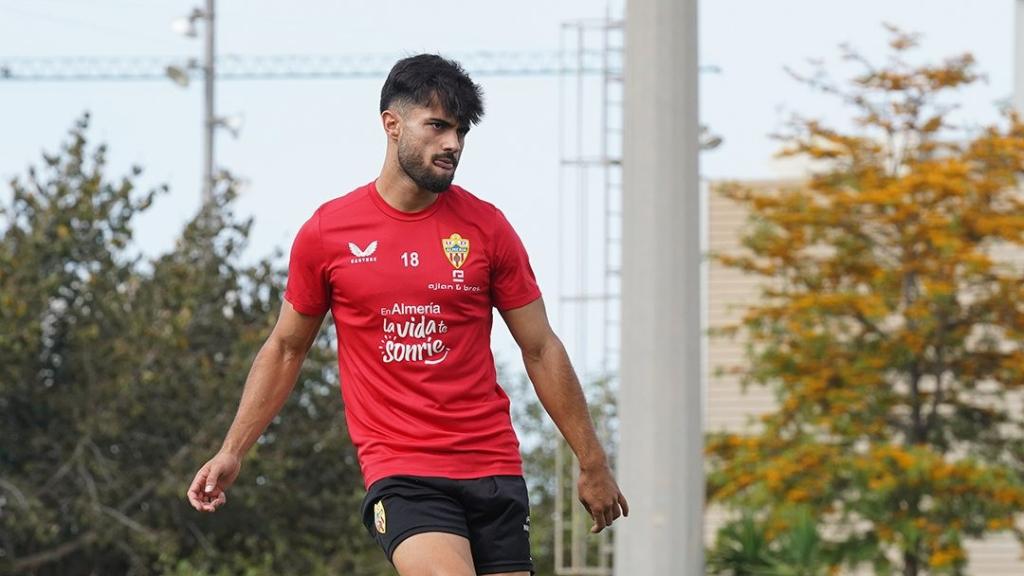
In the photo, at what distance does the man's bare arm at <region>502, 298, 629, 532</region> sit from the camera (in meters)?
5.84

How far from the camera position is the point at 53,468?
814 inches

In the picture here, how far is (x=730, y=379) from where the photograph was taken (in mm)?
35594

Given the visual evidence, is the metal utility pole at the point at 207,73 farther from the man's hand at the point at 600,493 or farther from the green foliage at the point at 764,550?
the man's hand at the point at 600,493

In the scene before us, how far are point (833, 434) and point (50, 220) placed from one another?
8.77 metres

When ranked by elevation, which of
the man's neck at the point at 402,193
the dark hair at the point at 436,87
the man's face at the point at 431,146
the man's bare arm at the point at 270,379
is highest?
the dark hair at the point at 436,87

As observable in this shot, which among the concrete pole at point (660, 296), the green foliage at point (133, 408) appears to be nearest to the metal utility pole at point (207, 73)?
the green foliage at point (133, 408)

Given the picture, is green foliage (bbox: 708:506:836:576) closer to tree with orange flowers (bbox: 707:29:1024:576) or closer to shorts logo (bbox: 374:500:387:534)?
tree with orange flowers (bbox: 707:29:1024:576)

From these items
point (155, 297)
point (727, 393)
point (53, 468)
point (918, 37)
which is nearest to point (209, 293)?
point (155, 297)

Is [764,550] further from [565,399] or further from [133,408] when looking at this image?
[565,399]

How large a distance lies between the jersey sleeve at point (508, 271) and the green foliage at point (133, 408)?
47.0ft

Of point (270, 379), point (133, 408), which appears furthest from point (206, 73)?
point (270, 379)

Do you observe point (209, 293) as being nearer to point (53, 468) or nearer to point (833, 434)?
point (53, 468)

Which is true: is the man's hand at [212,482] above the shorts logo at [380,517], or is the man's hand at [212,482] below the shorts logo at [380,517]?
above

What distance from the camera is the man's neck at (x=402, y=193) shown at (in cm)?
575
